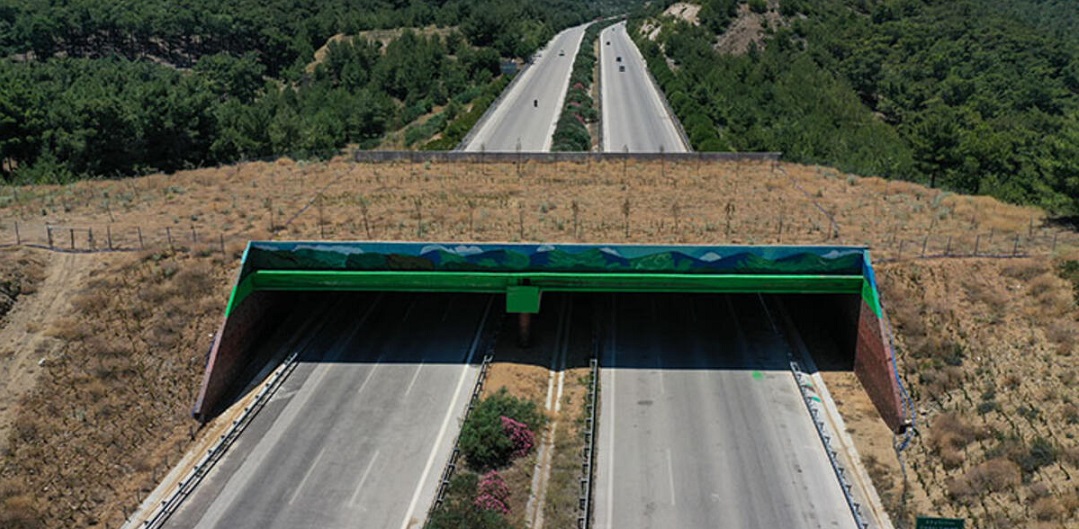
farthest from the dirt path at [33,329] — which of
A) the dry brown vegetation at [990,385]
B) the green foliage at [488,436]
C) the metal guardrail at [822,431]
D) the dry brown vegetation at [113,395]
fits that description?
the dry brown vegetation at [990,385]

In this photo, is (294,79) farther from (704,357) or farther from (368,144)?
(704,357)

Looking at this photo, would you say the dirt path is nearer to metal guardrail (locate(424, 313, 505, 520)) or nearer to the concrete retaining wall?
metal guardrail (locate(424, 313, 505, 520))

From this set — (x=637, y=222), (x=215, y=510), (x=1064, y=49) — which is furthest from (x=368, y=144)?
(x=1064, y=49)

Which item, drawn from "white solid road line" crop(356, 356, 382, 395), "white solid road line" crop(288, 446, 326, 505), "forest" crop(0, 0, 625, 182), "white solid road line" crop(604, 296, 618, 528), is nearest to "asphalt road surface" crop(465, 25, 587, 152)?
"forest" crop(0, 0, 625, 182)

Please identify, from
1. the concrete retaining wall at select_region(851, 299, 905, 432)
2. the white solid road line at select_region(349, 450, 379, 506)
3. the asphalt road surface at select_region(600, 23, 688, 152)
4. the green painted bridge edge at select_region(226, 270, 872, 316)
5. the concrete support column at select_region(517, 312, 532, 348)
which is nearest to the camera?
the white solid road line at select_region(349, 450, 379, 506)

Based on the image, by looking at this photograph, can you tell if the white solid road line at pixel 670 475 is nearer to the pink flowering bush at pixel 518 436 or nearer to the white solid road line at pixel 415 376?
the pink flowering bush at pixel 518 436

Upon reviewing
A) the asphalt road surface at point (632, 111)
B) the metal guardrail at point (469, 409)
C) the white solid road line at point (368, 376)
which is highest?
the asphalt road surface at point (632, 111)
